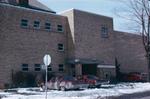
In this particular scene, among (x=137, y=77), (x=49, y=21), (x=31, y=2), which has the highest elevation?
(x=31, y=2)

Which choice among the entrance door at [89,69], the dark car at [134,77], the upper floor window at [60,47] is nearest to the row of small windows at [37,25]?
the upper floor window at [60,47]

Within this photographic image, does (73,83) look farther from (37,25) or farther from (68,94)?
(37,25)

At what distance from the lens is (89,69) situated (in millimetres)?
48125

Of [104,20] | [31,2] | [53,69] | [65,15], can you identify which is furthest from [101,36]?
[31,2]

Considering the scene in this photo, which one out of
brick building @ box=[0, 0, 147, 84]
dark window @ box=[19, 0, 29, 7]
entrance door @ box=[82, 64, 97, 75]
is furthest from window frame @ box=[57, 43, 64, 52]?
dark window @ box=[19, 0, 29, 7]

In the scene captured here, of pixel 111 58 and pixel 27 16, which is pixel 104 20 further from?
pixel 27 16

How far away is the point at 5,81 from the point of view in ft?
126

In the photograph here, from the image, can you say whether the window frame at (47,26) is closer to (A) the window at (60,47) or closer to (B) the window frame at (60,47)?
(B) the window frame at (60,47)

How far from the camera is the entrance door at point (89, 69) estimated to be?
4744 cm

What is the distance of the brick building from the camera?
128 feet

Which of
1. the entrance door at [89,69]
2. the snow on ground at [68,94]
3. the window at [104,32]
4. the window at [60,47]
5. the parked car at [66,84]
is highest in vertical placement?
the window at [104,32]

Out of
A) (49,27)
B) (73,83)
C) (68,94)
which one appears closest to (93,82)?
(73,83)

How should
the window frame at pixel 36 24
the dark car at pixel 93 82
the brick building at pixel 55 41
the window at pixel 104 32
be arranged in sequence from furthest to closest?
the window at pixel 104 32 < the window frame at pixel 36 24 < the brick building at pixel 55 41 < the dark car at pixel 93 82

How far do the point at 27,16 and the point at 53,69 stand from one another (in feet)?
24.5
